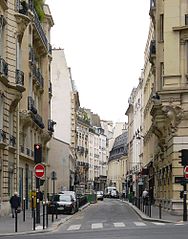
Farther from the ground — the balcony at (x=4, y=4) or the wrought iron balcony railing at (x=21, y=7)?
the wrought iron balcony railing at (x=21, y=7)

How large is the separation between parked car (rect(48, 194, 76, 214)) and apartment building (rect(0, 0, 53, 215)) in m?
2.56

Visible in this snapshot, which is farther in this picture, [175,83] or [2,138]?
[175,83]

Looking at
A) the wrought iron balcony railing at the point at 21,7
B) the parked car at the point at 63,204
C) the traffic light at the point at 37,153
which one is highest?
the wrought iron balcony railing at the point at 21,7

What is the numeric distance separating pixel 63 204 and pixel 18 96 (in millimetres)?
8299

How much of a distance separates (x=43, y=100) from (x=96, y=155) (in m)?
95.8

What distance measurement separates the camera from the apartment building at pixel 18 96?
40.0 metres

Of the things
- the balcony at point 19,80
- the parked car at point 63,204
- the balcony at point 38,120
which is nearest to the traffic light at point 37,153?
the balcony at point 19,80

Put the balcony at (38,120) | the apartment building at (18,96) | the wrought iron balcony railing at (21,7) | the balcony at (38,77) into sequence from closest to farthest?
1. the apartment building at (18,96)
2. the wrought iron balcony railing at (21,7)
3. the balcony at (38,120)
4. the balcony at (38,77)

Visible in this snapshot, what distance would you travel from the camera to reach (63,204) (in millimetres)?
45906

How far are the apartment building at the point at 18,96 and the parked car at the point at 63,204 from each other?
2561mm

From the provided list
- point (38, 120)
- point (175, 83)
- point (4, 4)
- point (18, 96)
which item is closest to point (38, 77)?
point (38, 120)

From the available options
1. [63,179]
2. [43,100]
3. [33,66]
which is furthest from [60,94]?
[33,66]

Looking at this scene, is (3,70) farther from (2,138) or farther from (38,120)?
(38,120)

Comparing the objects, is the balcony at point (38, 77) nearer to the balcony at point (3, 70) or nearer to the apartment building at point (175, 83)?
the balcony at point (3, 70)
